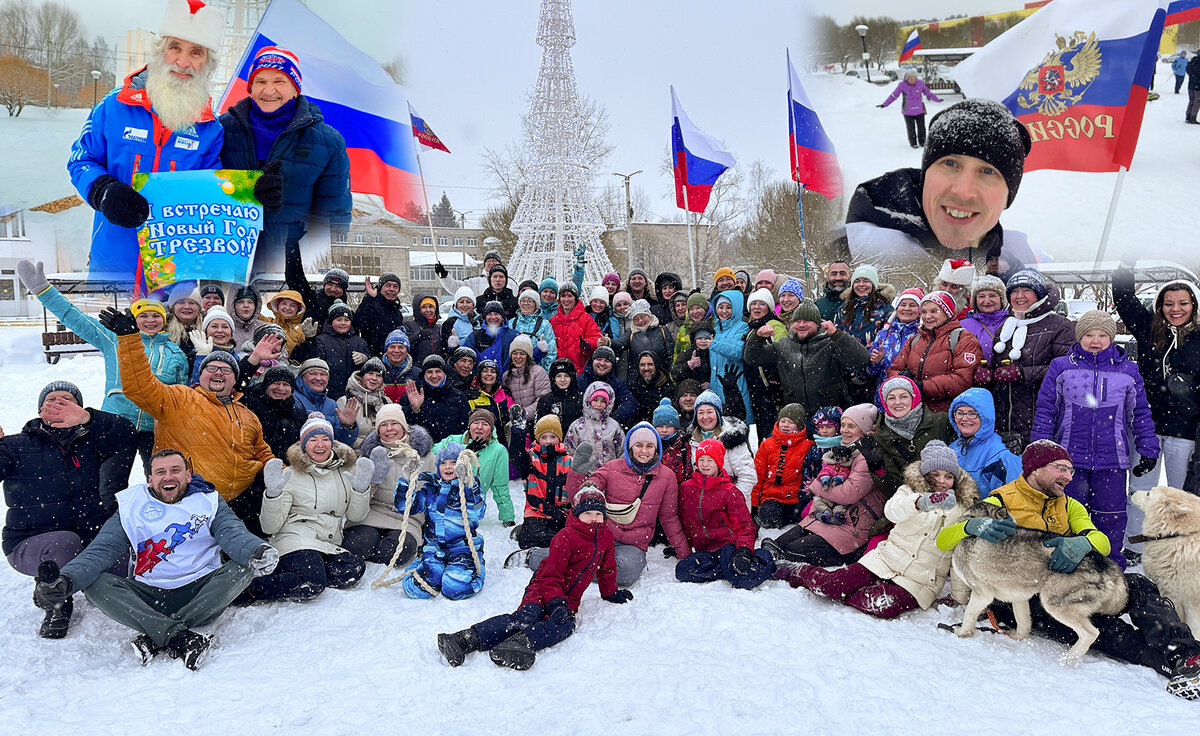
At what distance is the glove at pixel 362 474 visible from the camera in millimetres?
4891

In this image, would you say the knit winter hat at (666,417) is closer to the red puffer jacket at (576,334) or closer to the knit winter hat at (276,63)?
the red puffer jacket at (576,334)

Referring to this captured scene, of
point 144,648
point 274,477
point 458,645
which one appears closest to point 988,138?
point 458,645

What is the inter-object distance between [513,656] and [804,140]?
25.9 ft

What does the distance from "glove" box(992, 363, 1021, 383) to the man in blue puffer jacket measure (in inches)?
216

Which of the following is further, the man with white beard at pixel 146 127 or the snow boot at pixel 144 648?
the man with white beard at pixel 146 127

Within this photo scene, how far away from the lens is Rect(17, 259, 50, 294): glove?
12.7 feet

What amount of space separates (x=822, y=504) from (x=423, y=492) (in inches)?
119

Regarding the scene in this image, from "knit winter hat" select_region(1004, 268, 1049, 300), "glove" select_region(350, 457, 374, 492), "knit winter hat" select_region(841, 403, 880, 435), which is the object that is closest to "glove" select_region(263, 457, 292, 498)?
"glove" select_region(350, 457, 374, 492)

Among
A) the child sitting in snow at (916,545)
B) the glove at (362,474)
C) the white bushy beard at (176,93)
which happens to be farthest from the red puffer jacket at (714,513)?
the white bushy beard at (176,93)

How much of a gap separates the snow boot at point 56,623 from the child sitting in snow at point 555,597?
2.30 metres

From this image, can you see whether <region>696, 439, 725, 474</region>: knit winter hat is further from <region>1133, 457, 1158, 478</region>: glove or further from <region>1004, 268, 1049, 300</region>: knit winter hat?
<region>1133, 457, 1158, 478</region>: glove

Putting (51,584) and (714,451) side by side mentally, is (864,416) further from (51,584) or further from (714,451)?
(51,584)

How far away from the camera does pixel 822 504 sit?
5164 mm

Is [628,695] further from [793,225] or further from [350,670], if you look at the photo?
[793,225]
